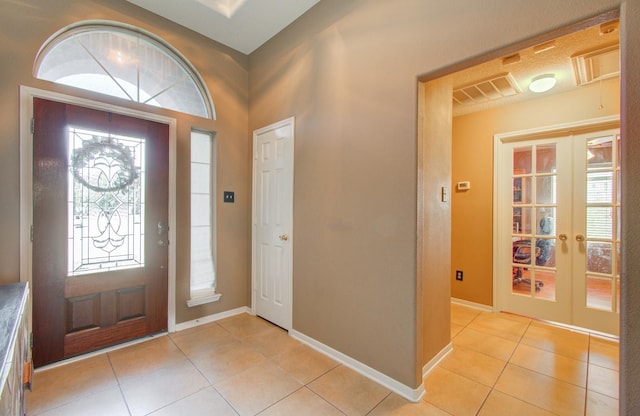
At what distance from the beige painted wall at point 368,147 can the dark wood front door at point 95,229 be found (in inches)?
53.0

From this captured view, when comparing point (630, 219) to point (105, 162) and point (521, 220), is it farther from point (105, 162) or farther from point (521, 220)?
point (105, 162)

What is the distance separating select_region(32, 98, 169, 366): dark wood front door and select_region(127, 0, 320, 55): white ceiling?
42.8 inches

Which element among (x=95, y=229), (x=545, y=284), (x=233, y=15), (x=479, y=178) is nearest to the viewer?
(x=95, y=229)

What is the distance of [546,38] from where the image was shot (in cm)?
138

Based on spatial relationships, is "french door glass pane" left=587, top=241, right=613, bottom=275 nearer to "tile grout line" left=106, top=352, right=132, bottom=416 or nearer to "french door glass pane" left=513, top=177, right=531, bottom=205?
"french door glass pane" left=513, top=177, right=531, bottom=205

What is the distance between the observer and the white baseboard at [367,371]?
1809 millimetres

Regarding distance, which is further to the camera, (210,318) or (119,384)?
(210,318)

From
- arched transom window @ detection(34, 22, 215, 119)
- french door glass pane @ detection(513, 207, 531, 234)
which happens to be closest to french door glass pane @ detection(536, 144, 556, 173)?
french door glass pane @ detection(513, 207, 531, 234)

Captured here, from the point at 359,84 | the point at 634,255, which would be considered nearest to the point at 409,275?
the point at 634,255

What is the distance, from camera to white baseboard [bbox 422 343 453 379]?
81.0 inches

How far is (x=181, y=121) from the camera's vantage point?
276 cm

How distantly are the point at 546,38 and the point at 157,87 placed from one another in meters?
3.09

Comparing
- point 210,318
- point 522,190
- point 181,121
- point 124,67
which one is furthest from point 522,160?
point 124,67

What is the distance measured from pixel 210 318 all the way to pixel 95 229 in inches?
55.8
